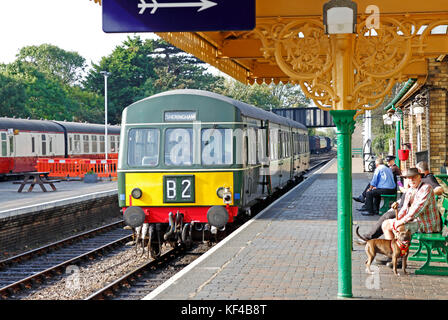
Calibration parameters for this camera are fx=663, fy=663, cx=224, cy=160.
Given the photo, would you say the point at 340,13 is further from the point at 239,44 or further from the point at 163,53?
the point at 163,53

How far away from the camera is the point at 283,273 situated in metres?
8.78

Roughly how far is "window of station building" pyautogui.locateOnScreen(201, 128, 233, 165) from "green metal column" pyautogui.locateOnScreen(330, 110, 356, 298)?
516 cm

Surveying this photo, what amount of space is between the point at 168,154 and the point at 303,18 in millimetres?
5356

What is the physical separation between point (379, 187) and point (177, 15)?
10.0 metres

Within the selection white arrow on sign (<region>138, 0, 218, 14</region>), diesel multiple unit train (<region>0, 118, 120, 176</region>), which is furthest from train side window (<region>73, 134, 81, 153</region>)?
white arrow on sign (<region>138, 0, 218, 14</region>)

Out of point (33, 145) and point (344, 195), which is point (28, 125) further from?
point (344, 195)

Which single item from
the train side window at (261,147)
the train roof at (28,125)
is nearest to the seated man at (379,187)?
the train side window at (261,147)

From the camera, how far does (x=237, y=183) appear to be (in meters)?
12.3

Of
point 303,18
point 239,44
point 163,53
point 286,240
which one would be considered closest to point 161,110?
point 239,44

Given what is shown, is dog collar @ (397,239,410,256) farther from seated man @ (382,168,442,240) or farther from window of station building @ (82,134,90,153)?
window of station building @ (82,134,90,153)

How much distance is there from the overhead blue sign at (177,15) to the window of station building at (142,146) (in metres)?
5.54

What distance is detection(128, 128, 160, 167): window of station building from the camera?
1234cm
